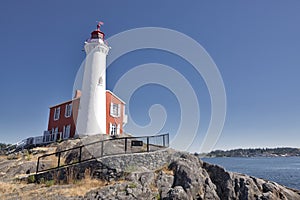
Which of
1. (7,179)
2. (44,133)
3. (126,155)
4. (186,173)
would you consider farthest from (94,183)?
(44,133)

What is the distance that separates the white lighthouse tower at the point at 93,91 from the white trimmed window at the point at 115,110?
2.31 metres

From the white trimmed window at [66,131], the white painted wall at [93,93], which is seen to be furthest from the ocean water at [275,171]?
the white trimmed window at [66,131]

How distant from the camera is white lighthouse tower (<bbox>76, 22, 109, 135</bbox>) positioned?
1012 inches

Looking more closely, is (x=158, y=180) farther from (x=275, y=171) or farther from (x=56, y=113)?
(x=275, y=171)

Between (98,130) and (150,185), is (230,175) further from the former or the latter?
(98,130)

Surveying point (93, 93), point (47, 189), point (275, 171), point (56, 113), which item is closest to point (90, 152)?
point (47, 189)

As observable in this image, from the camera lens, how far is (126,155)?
14.6 meters

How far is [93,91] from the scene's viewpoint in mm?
26516

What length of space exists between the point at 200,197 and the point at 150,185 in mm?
2940

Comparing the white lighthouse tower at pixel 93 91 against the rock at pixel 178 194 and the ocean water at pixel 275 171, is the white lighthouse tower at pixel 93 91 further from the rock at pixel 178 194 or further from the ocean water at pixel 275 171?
the ocean water at pixel 275 171

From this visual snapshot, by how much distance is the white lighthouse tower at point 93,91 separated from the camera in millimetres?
25703

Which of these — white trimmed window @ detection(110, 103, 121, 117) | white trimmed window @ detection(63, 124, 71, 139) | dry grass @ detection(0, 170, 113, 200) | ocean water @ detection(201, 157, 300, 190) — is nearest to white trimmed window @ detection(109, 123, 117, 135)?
white trimmed window @ detection(110, 103, 121, 117)

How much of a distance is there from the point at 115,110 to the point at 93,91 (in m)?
4.84

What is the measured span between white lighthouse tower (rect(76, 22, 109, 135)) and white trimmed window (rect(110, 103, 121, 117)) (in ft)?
7.58
